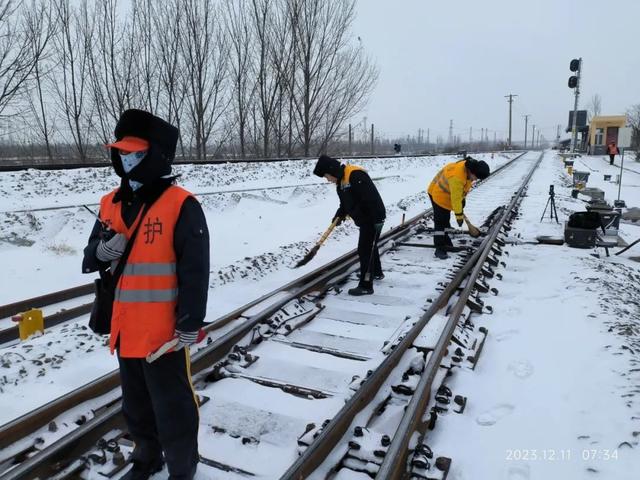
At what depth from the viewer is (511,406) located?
3781 mm

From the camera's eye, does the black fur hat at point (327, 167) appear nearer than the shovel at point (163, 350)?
No

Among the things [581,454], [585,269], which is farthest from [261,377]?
[585,269]

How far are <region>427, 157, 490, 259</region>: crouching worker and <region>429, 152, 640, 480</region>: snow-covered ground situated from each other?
4.78 feet

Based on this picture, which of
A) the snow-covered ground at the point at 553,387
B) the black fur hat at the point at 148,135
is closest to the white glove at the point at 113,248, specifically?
the black fur hat at the point at 148,135

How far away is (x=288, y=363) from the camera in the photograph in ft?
14.4

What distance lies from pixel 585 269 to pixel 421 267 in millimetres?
2472

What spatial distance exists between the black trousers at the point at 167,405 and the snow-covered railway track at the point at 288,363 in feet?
1.39

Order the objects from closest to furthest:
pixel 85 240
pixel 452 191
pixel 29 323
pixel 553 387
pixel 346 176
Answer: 1. pixel 553 387
2. pixel 29 323
3. pixel 346 176
4. pixel 452 191
5. pixel 85 240

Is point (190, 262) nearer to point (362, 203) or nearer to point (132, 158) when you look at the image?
point (132, 158)

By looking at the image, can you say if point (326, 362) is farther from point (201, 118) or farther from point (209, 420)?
point (201, 118)

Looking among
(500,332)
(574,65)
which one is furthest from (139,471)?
(574,65)

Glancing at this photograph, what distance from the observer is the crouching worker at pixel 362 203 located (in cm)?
617

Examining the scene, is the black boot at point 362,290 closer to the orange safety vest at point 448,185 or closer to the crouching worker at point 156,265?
the orange safety vest at point 448,185

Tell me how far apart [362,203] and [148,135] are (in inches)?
159
